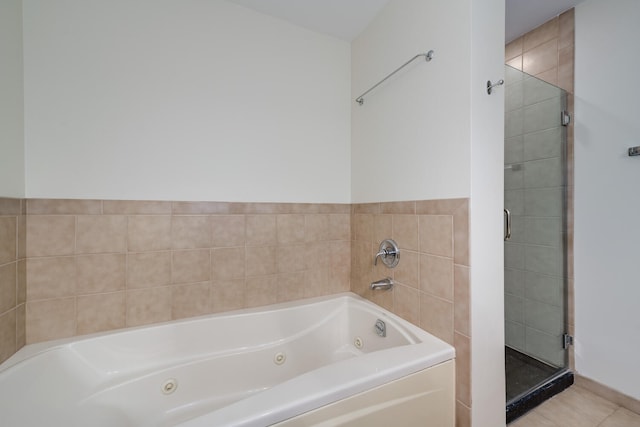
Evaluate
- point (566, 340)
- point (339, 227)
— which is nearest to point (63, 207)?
point (339, 227)

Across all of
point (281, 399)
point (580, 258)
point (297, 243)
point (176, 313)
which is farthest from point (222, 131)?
point (580, 258)

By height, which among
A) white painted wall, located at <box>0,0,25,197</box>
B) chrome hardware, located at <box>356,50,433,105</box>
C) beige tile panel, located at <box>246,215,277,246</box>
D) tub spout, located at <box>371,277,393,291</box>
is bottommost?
tub spout, located at <box>371,277,393,291</box>

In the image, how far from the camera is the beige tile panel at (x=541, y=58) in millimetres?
1740

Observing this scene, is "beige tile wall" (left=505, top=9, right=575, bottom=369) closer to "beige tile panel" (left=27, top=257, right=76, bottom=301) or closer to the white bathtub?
the white bathtub

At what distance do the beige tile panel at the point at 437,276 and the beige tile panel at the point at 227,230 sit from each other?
1.08m

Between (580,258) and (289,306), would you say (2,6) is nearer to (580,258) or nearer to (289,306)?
A: (289,306)

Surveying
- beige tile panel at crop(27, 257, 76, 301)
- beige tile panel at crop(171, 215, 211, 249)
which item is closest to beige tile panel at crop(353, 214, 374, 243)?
beige tile panel at crop(171, 215, 211, 249)

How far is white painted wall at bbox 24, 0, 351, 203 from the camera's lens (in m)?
1.16

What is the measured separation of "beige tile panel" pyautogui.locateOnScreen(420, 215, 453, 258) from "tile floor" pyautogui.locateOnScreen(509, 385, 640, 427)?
1.11m

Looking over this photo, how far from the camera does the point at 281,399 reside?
0.78m

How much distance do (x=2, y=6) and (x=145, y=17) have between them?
0.52m

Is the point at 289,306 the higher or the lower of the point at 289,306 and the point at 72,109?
the lower

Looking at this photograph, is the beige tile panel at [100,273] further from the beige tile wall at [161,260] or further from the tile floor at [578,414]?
the tile floor at [578,414]

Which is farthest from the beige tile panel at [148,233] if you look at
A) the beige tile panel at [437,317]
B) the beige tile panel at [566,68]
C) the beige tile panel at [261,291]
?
the beige tile panel at [566,68]
